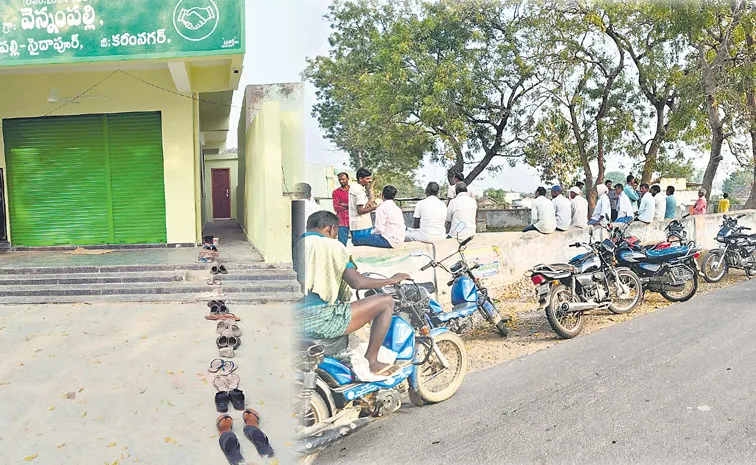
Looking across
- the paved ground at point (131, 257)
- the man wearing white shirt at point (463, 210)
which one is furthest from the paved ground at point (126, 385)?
the man wearing white shirt at point (463, 210)

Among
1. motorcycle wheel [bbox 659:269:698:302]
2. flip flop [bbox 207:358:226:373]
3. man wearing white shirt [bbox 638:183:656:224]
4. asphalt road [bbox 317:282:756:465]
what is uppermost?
man wearing white shirt [bbox 638:183:656:224]

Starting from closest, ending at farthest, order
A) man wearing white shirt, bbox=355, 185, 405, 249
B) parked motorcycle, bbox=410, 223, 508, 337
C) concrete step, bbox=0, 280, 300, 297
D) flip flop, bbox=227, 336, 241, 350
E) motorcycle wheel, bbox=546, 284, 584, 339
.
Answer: parked motorcycle, bbox=410, 223, 508, 337, motorcycle wheel, bbox=546, 284, 584, 339, flip flop, bbox=227, 336, 241, 350, man wearing white shirt, bbox=355, 185, 405, 249, concrete step, bbox=0, 280, 300, 297

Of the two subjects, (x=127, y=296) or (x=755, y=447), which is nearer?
(x=755, y=447)

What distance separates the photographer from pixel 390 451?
3074mm

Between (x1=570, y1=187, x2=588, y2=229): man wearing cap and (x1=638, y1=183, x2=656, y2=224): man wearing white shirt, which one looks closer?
(x1=570, y1=187, x2=588, y2=229): man wearing cap

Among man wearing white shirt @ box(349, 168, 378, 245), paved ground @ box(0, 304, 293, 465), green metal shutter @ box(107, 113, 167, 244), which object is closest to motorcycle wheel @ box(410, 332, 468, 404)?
paved ground @ box(0, 304, 293, 465)

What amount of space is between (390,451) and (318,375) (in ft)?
1.89

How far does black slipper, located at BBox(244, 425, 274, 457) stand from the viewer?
317cm

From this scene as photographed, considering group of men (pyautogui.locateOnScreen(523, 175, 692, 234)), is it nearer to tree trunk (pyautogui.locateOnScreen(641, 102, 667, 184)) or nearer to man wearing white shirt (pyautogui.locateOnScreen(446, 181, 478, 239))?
man wearing white shirt (pyautogui.locateOnScreen(446, 181, 478, 239))

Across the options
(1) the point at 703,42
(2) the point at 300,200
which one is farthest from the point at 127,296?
(1) the point at 703,42

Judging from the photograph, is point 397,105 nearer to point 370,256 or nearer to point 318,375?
point 370,256

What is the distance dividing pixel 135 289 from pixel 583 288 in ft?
16.4

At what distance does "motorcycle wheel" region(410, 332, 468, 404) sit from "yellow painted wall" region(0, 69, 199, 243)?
725 cm

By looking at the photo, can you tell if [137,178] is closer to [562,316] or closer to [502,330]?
[502,330]
